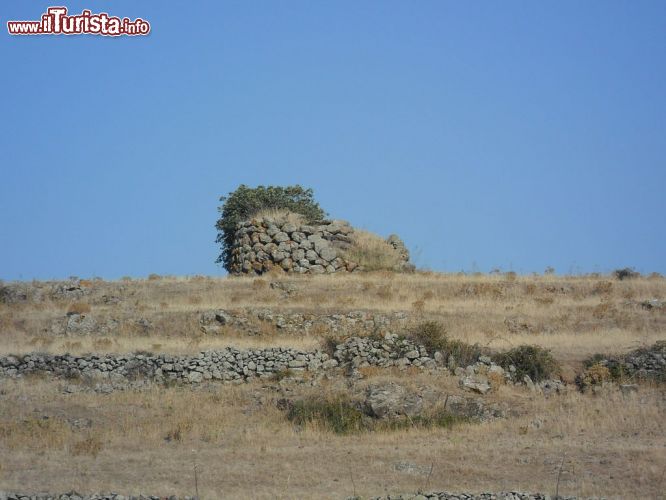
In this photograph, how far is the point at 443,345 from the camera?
81.4ft

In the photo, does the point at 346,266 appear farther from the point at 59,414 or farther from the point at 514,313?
the point at 59,414

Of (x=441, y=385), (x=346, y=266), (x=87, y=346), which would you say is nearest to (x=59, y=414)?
(x=87, y=346)

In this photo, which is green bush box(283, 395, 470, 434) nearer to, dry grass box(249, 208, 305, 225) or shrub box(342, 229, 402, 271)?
shrub box(342, 229, 402, 271)

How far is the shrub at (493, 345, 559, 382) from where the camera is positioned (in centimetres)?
2391

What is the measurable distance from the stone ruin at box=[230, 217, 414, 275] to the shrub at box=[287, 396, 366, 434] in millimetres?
15822

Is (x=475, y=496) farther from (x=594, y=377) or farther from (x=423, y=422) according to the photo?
(x=594, y=377)

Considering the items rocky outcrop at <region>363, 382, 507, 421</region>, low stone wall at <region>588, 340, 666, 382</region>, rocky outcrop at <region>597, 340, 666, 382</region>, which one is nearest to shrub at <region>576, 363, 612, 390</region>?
rocky outcrop at <region>597, 340, 666, 382</region>

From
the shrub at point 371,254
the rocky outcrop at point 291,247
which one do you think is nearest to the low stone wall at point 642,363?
the shrub at point 371,254

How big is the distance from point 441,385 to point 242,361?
578 centimetres

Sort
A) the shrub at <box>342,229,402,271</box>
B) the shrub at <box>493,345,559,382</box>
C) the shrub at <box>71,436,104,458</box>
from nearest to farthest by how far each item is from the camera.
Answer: the shrub at <box>71,436,104,458</box> → the shrub at <box>493,345,559,382</box> → the shrub at <box>342,229,402,271</box>

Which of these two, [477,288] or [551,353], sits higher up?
[477,288]

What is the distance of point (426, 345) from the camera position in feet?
82.0

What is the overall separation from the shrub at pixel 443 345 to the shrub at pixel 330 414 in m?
4.19

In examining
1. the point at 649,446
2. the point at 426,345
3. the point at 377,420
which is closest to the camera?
the point at 649,446
